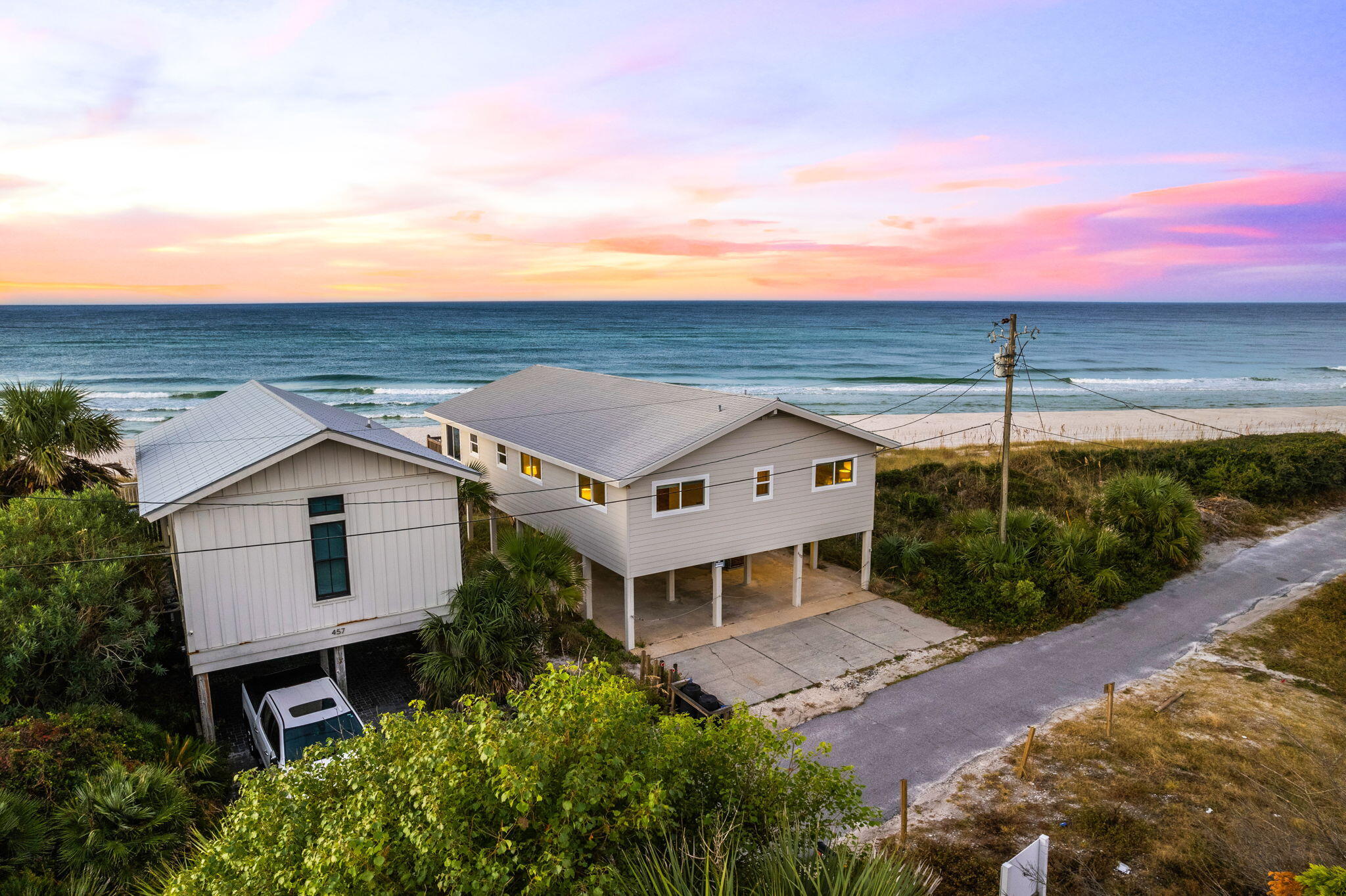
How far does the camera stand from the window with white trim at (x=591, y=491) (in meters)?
17.9

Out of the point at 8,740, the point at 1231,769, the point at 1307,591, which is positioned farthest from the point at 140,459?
the point at 1307,591

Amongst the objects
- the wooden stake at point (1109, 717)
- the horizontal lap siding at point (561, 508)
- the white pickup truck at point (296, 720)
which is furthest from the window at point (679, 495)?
the wooden stake at point (1109, 717)

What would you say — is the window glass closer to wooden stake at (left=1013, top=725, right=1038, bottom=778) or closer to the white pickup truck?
the white pickup truck

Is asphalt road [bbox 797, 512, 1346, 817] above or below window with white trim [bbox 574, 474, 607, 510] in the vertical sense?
below

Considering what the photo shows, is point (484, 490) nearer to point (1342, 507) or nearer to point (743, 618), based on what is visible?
point (743, 618)

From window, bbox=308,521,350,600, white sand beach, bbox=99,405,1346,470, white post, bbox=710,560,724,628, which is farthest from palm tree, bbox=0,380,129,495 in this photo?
white sand beach, bbox=99,405,1346,470

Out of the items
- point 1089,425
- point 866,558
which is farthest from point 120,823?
point 1089,425

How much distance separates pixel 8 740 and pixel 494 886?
7.93 metres

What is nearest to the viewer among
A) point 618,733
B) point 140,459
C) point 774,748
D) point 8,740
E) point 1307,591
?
point 618,733

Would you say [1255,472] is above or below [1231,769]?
above

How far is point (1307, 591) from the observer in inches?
797

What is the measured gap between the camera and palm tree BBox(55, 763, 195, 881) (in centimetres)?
814

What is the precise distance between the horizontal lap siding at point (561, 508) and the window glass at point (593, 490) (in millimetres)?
196

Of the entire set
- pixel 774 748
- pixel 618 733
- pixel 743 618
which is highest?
pixel 618 733
